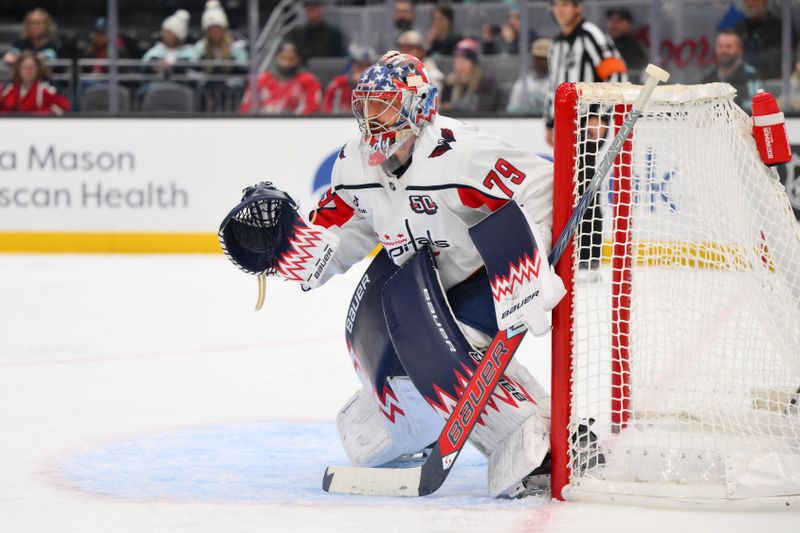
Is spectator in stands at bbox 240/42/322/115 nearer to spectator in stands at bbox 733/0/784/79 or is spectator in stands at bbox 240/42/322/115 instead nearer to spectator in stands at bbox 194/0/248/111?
spectator in stands at bbox 194/0/248/111

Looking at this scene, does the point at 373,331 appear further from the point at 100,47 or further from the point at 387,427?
the point at 100,47

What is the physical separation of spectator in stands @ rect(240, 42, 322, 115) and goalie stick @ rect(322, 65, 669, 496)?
530cm

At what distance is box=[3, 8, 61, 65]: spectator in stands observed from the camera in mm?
8172

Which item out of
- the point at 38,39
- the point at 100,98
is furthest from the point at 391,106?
the point at 38,39

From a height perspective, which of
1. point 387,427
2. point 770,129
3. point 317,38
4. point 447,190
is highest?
point 317,38

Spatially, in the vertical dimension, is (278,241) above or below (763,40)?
below

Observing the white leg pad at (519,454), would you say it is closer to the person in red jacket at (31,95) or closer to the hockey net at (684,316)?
the hockey net at (684,316)

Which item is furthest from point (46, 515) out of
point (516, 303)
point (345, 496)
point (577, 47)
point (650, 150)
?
point (577, 47)

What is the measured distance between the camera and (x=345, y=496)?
8.40 ft

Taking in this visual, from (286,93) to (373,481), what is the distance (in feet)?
17.8

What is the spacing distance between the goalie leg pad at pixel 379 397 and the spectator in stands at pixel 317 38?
5.29 metres

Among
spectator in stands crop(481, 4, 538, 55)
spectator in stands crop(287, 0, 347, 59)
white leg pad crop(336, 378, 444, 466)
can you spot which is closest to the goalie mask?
white leg pad crop(336, 378, 444, 466)

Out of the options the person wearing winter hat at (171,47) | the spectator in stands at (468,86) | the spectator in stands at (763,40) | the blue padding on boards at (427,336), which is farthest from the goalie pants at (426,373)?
the person wearing winter hat at (171,47)

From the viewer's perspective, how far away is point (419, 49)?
755 cm
